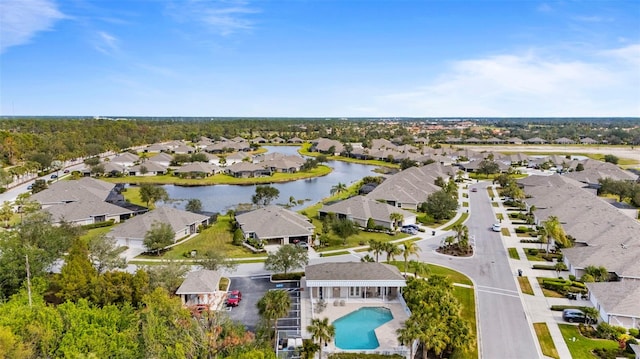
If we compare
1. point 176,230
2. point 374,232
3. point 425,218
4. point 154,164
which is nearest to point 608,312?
point 374,232

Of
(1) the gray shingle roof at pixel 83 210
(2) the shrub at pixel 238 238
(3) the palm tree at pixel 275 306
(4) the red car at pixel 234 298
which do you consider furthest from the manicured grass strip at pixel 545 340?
(1) the gray shingle roof at pixel 83 210

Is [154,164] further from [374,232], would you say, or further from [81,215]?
[374,232]

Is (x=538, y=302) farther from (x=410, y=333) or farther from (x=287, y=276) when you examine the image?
(x=287, y=276)

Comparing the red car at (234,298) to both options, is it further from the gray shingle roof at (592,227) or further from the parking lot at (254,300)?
the gray shingle roof at (592,227)

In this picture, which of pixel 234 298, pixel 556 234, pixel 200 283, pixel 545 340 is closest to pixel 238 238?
pixel 200 283

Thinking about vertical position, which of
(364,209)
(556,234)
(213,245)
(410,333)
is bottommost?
(213,245)
